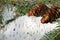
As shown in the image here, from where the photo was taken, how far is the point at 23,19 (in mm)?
3104

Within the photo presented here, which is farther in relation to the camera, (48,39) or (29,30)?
(29,30)

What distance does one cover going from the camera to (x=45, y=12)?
10.1ft

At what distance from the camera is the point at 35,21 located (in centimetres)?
305

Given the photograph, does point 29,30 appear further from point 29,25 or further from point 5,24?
point 5,24

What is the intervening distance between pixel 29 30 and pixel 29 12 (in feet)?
0.87

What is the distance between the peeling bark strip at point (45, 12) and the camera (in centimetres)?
298

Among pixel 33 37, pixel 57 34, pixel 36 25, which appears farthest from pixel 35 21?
pixel 57 34

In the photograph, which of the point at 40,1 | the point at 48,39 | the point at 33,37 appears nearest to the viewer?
the point at 48,39

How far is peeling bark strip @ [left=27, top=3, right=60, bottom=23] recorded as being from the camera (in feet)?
9.77

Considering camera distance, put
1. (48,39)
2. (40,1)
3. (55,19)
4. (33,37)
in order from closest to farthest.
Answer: (48,39) < (33,37) < (55,19) < (40,1)

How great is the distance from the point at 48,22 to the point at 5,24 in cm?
51

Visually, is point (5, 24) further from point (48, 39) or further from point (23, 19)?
point (48, 39)

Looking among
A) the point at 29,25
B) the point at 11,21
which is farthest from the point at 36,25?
the point at 11,21

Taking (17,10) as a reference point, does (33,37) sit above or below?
below
